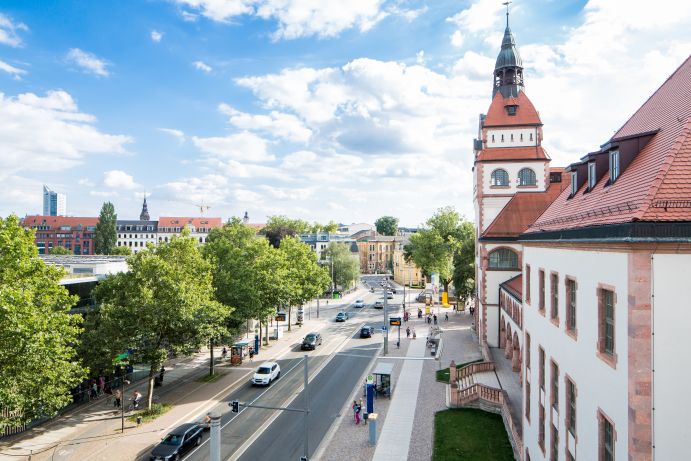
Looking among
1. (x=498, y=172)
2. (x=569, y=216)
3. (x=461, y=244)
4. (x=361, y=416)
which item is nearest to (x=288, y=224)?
(x=461, y=244)

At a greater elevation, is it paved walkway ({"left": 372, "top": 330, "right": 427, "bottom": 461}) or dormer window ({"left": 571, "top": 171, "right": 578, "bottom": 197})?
dormer window ({"left": 571, "top": 171, "right": 578, "bottom": 197})

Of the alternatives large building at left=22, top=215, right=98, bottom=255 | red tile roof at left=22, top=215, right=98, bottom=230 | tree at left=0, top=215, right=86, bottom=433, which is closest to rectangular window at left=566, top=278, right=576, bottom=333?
tree at left=0, top=215, right=86, bottom=433

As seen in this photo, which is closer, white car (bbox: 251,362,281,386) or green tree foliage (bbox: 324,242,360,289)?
white car (bbox: 251,362,281,386)

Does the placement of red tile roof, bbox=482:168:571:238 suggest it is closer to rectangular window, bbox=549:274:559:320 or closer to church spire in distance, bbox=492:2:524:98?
church spire in distance, bbox=492:2:524:98

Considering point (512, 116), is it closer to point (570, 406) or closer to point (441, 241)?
point (441, 241)

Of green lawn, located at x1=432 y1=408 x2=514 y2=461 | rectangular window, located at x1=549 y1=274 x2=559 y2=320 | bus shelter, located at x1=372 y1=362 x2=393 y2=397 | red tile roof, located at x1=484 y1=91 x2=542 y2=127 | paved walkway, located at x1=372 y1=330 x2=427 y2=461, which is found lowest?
paved walkway, located at x1=372 y1=330 x2=427 y2=461

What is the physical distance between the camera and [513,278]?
137 feet

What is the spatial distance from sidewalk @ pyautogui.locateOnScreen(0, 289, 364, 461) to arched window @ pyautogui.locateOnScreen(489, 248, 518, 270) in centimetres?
2352

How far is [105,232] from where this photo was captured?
4409 inches

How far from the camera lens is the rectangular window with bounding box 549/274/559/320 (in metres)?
15.8

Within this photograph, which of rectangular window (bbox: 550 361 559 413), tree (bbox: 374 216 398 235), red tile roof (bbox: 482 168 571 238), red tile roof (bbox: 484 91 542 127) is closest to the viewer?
rectangular window (bbox: 550 361 559 413)

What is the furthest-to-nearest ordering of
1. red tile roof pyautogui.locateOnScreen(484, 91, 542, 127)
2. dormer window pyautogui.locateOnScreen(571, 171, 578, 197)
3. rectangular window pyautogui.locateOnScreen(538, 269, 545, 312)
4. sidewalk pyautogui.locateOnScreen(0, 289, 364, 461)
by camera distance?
red tile roof pyautogui.locateOnScreen(484, 91, 542, 127), sidewalk pyautogui.locateOnScreen(0, 289, 364, 461), rectangular window pyautogui.locateOnScreen(538, 269, 545, 312), dormer window pyautogui.locateOnScreen(571, 171, 578, 197)

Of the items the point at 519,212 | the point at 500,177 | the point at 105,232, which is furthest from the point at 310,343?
the point at 105,232

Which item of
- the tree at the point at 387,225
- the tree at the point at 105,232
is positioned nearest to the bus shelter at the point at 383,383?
the tree at the point at 105,232
